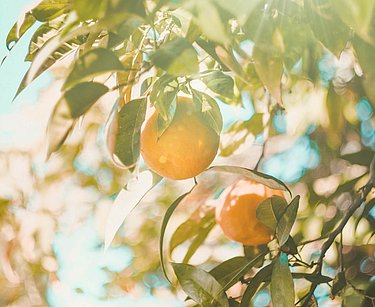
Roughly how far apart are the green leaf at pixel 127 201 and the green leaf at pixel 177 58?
1.00 feet

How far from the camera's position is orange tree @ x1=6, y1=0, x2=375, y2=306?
0.58 metres

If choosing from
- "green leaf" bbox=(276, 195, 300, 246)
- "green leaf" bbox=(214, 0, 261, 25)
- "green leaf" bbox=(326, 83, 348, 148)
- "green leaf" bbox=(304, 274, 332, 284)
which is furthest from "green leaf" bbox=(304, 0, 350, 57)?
"green leaf" bbox=(326, 83, 348, 148)

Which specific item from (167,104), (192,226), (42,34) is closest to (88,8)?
(167,104)

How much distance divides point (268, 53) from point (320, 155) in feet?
2.86

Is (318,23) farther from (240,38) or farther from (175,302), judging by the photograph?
(175,302)

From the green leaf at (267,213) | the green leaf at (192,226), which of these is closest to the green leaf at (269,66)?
the green leaf at (267,213)

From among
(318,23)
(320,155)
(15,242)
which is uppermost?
(318,23)

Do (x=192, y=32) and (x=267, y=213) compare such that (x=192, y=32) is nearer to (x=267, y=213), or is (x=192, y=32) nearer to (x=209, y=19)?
(x=209, y=19)

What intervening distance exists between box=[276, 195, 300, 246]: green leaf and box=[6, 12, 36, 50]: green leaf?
32cm

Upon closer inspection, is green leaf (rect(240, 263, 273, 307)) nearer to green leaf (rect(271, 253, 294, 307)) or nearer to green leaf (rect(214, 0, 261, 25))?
green leaf (rect(271, 253, 294, 307))

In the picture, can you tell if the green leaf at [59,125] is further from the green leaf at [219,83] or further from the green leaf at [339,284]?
the green leaf at [339,284]

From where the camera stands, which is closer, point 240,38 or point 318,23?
point 318,23

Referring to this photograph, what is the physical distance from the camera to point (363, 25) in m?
0.51

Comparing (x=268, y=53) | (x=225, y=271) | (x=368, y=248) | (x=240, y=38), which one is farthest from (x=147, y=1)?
(x=368, y=248)
